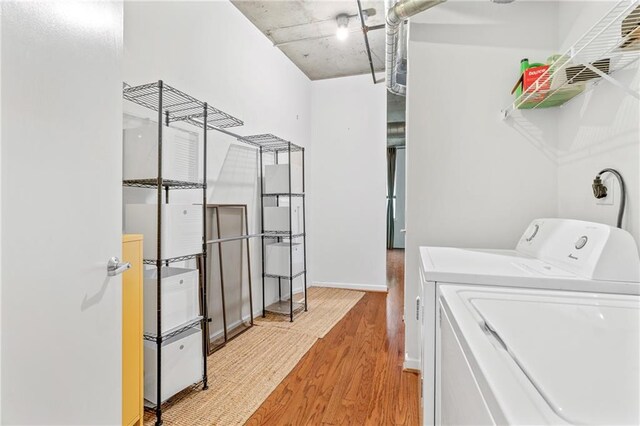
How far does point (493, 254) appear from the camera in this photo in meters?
1.71

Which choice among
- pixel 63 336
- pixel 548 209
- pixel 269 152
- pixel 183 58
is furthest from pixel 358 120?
pixel 63 336

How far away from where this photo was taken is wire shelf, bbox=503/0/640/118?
1.02m

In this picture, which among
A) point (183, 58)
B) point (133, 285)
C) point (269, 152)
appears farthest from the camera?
point (269, 152)

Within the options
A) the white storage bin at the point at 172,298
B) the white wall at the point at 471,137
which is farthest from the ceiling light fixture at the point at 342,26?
the white storage bin at the point at 172,298

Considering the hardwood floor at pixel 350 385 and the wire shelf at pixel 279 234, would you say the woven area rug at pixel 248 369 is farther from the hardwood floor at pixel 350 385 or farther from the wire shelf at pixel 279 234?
the wire shelf at pixel 279 234

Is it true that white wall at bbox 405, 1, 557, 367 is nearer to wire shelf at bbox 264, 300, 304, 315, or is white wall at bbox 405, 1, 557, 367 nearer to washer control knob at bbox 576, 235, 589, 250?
washer control knob at bbox 576, 235, 589, 250

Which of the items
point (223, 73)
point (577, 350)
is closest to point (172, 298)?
point (577, 350)

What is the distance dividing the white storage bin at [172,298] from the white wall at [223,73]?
22.0 inches

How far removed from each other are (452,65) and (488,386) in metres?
2.15

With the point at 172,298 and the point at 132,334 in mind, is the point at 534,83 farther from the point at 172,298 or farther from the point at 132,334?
the point at 132,334

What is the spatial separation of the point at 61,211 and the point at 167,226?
0.77 m

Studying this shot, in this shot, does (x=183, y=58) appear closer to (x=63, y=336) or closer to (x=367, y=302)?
(x=63, y=336)

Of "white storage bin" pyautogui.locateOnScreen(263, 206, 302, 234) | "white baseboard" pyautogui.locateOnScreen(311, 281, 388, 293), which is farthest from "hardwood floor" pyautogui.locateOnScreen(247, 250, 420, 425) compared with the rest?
"white baseboard" pyautogui.locateOnScreen(311, 281, 388, 293)

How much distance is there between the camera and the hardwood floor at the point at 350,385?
167 cm
